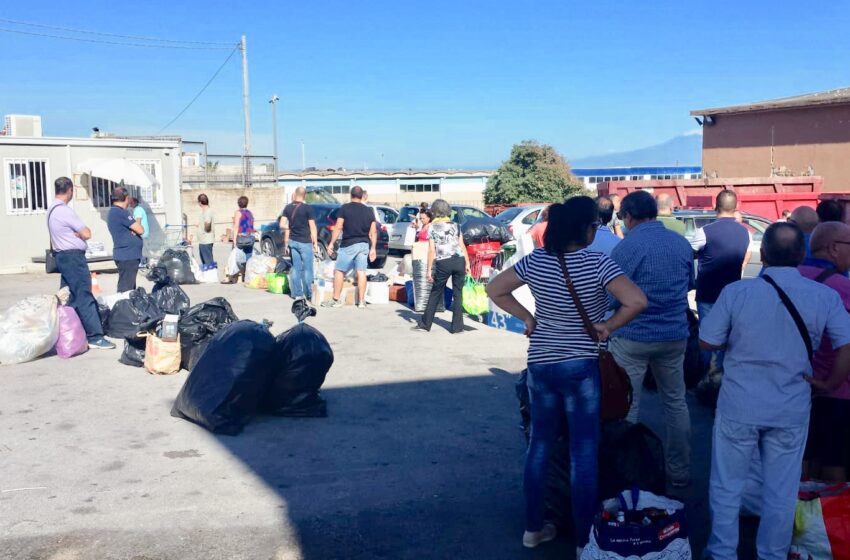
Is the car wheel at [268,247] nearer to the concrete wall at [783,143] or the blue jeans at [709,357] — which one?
the blue jeans at [709,357]

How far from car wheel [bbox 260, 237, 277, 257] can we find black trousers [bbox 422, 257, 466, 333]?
9494mm

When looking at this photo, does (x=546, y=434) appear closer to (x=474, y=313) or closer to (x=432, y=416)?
(x=432, y=416)

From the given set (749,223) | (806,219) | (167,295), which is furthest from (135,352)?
(749,223)

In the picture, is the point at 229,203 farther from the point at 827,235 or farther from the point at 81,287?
the point at 827,235

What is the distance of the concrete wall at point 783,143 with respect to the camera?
25.0 m

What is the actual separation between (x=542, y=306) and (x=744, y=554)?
1.77 meters

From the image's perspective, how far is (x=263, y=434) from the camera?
629cm

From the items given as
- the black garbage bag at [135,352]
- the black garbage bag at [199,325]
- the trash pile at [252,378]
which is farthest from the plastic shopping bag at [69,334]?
the trash pile at [252,378]

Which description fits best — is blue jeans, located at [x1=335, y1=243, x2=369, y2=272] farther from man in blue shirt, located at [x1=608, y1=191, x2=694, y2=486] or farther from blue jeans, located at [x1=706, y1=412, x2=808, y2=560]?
blue jeans, located at [x1=706, y1=412, x2=808, y2=560]

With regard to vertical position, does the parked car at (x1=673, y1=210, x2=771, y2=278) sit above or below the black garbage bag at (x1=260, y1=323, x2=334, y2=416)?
above

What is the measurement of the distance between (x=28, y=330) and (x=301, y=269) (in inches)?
194

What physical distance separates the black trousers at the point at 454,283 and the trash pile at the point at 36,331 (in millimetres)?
4166

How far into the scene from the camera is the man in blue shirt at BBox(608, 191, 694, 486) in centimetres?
509

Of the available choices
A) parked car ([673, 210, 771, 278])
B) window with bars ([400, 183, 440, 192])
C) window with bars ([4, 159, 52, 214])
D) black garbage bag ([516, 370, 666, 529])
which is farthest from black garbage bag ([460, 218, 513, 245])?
window with bars ([400, 183, 440, 192])
